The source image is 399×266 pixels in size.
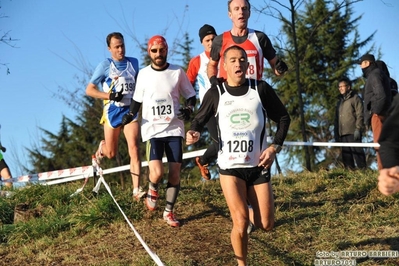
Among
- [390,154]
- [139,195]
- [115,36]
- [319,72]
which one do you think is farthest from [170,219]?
[319,72]

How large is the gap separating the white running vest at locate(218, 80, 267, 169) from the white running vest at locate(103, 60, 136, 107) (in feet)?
10.3

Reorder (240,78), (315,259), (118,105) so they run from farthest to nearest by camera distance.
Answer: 1. (118,105)
2. (315,259)
3. (240,78)

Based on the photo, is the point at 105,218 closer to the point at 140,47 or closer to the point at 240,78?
the point at 240,78

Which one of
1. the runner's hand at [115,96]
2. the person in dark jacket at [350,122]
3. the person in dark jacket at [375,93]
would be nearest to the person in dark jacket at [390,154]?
the runner's hand at [115,96]

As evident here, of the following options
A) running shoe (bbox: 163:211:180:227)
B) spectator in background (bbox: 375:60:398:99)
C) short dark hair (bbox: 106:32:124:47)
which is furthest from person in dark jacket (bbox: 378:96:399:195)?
spectator in background (bbox: 375:60:398:99)

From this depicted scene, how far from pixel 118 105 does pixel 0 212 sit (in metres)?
2.62

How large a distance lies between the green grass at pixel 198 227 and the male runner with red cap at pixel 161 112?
0.60m

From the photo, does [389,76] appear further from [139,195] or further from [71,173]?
[71,173]

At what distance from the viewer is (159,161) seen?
778cm

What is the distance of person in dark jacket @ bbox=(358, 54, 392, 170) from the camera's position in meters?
9.25

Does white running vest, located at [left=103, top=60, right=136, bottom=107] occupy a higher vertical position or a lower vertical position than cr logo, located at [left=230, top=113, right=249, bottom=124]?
higher

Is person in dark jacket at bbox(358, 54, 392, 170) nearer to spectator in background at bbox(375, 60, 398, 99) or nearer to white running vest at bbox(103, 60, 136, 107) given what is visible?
spectator in background at bbox(375, 60, 398, 99)

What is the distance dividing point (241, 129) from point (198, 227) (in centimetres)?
224

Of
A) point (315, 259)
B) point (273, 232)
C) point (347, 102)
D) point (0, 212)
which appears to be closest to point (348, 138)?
point (347, 102)
